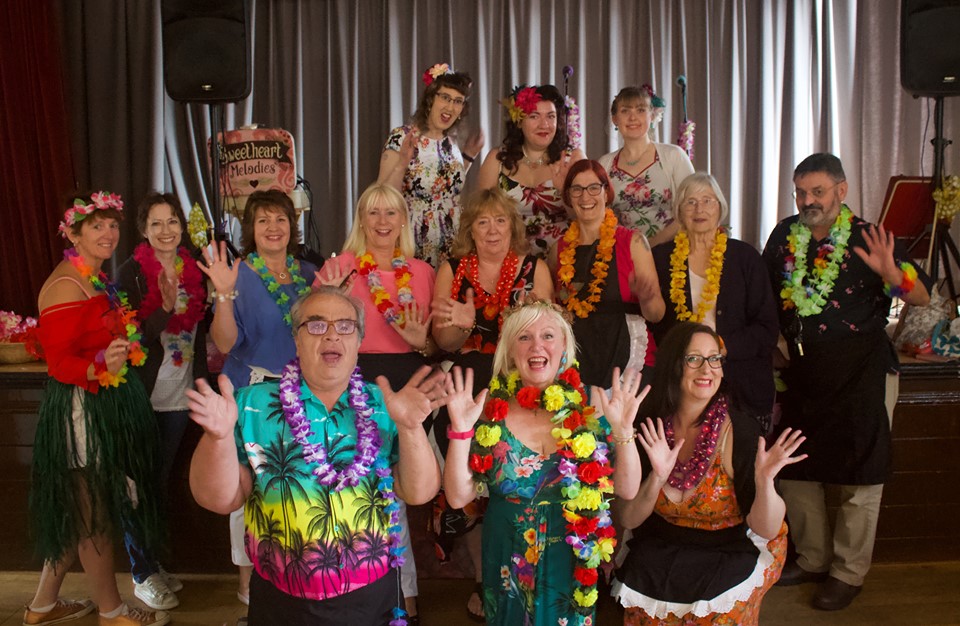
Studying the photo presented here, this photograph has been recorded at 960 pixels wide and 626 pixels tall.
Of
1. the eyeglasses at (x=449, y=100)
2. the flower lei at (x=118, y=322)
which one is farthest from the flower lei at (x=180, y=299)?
the eyeglasses at (x=449, y=100)

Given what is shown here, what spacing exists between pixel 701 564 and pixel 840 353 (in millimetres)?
1127

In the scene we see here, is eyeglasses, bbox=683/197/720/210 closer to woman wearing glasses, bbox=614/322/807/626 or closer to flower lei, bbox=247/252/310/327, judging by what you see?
woman wearing glasses, bbox=614/322/807/626

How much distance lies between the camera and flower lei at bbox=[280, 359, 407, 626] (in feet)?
5.92

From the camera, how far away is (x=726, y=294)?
277cm

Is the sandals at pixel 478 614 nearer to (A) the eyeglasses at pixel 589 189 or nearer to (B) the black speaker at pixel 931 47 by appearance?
(A) the eyeglasses at pixel 589 189

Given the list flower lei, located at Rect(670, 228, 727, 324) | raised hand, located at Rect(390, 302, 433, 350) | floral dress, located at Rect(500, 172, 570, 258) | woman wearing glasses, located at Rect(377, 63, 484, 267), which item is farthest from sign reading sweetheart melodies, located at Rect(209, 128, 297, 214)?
flower lei, located at Rect(670, 228, 727, 324)

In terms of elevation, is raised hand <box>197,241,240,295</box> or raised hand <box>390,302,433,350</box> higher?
raised hand <box>197,241,240,295</box>

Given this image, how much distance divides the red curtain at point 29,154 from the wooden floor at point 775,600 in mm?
2484

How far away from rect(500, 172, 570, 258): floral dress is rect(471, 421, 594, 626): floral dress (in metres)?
1.18

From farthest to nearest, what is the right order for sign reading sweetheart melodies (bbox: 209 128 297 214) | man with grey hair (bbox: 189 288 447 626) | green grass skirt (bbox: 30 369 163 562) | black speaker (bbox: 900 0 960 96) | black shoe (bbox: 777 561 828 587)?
1. sign reading sweetheart melodies (bbox: 209 128 297 214)
2. black speaker (bbox: 900 0 960 96)
3. black shoe (bbox: 777 561 828 587)
4. green grass skirt (bbox: 30 369 163 562)
5. man with grey hair (bbox: 189 288 447 626)

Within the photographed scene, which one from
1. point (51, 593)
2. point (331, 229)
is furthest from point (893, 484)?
point (331, 229)

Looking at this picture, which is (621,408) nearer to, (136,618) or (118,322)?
(118,322)

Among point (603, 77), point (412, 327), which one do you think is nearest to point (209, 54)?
point (412, 327)

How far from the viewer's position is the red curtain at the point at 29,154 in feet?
16.3
